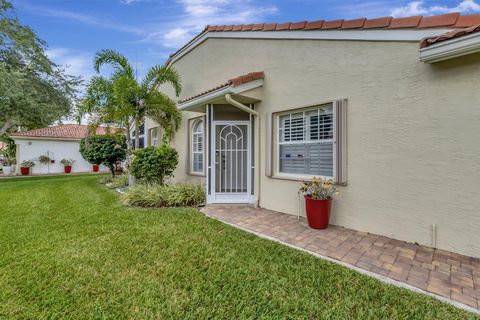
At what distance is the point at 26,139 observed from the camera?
70.0 feet

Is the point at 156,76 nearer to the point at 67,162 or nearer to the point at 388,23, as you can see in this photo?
the point at 388,23

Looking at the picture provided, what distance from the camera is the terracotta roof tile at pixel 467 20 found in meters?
4.15

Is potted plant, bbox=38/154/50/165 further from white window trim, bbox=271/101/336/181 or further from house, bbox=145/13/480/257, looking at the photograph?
white window trim, bbox=271/101/336/181

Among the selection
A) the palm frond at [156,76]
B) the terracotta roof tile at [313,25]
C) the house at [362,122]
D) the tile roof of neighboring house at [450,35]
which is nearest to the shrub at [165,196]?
the house at [362,122]

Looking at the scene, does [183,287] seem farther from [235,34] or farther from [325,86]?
[235,34]

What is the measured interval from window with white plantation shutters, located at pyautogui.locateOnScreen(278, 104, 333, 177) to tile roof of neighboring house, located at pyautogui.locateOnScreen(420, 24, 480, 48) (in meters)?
2.10

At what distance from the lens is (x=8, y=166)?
2134 cm

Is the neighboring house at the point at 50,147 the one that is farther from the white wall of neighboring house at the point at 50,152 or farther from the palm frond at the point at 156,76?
the palm frond at the point at 156,76

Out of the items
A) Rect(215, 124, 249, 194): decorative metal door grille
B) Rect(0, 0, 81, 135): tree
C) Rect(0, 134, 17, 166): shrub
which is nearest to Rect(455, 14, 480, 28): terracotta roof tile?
Rect(215, 124, 249, 194): decorative metal door grille

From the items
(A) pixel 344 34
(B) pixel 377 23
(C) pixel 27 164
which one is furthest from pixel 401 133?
(C) pixel 27 164

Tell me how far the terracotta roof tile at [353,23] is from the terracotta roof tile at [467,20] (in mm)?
1609

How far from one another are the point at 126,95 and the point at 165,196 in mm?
4418

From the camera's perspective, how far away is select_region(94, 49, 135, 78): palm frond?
976 cm

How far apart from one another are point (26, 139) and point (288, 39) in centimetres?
2514
